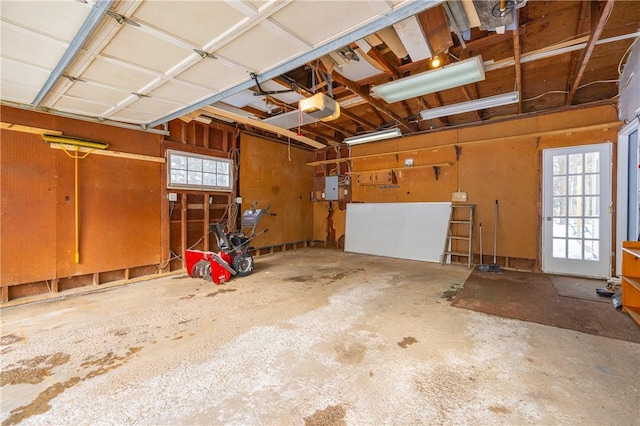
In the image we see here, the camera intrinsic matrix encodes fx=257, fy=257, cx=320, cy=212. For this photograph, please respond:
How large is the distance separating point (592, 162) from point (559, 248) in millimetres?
1449

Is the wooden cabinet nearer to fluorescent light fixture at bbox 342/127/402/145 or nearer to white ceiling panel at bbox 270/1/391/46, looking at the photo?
white ceiling panel at bbox 270/1/391/46

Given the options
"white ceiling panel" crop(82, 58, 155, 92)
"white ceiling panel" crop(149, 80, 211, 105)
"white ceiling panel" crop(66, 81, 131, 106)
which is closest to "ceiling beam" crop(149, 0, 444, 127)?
"white ceiling panel" crop(149, 80, 211, 105)

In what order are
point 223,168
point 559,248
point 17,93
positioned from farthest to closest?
point 223,168 < point 559,248 < point 17,93

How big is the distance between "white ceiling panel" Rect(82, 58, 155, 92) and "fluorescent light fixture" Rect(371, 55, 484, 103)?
267 centimetres

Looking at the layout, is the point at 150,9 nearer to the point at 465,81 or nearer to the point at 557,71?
the point at 465,81

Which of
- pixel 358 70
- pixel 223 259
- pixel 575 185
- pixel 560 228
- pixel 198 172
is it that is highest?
pixel 358 70

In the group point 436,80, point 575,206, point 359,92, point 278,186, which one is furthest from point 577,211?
point 278,186

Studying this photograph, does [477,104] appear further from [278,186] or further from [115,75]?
[115,75]

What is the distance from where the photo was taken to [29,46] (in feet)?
6.47

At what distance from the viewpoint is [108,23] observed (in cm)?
177

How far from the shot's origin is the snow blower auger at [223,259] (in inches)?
148

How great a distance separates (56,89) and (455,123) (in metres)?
6.22

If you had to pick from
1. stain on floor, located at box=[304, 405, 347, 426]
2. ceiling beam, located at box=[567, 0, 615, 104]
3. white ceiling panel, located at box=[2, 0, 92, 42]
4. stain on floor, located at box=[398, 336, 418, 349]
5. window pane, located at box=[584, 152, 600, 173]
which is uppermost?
ceiling beam, located at box=[567, 0, 615, 104]

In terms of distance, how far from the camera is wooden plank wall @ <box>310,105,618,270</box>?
14.3 ft
